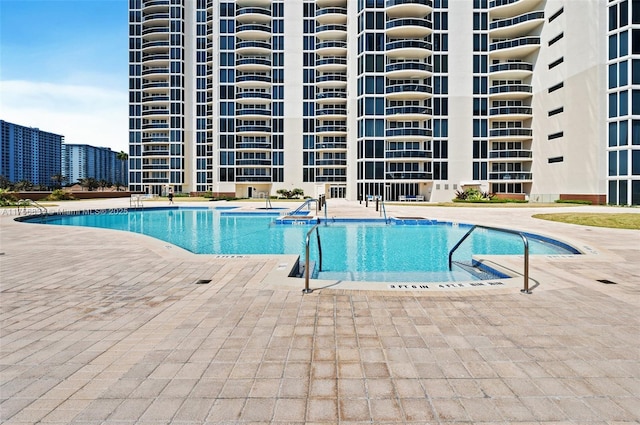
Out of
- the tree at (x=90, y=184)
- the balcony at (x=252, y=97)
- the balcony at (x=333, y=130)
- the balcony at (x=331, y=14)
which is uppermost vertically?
the balcony at (x=331, y=14)

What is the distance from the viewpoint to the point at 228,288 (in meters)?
6.71

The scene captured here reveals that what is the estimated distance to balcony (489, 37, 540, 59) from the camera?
42.6 meters

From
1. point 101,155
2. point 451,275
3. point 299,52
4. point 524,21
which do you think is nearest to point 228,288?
point 451,275

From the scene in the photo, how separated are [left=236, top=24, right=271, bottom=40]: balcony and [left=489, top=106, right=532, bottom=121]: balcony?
34048 millimetres

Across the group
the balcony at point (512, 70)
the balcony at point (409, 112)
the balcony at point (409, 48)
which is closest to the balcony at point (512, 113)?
the balcony at point (512, 70)

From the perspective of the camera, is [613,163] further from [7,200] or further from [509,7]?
[7,200]

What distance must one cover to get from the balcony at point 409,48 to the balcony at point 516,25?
26.8 ft

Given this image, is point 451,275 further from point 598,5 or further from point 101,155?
point 101,155

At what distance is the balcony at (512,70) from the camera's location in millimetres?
43875

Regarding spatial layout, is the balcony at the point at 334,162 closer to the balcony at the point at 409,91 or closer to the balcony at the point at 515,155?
the balcony at the point at 409,91

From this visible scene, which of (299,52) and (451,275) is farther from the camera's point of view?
(299,52)

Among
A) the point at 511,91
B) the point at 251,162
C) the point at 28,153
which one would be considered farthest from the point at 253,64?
the point at 28,153

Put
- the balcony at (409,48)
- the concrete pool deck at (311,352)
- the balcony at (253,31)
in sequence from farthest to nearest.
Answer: the balcony at (253,31)
the balcony at (409,48)
the concrete pool deck at (311,352)

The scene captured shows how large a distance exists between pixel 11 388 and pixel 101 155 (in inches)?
7171
